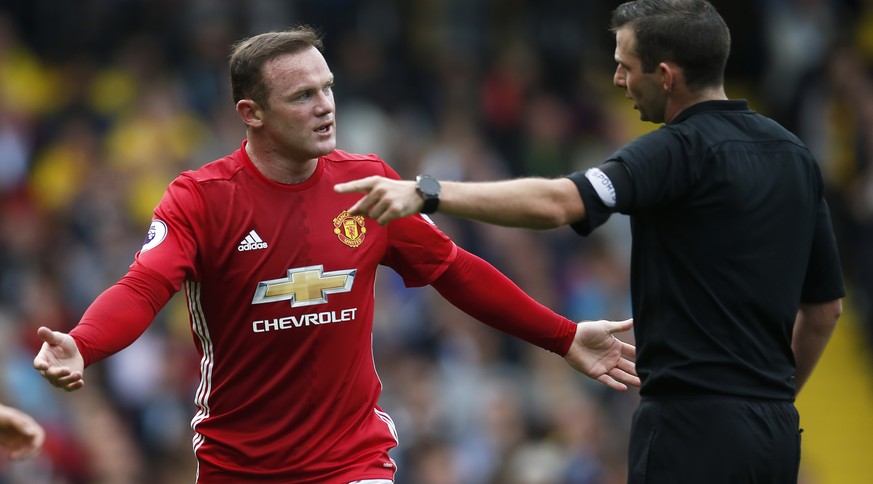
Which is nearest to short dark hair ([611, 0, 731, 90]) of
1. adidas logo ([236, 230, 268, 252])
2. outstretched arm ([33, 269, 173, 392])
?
adidas logo ([236, 230, 268, 252])

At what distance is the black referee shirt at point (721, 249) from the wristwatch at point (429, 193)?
54cm

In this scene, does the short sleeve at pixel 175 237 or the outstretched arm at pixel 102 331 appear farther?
the short sleeve at pixel 175 237

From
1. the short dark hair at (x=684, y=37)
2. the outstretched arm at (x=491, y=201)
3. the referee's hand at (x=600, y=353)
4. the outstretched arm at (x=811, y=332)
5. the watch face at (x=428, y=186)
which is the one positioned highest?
the short dark hair at (x=684, y=37)

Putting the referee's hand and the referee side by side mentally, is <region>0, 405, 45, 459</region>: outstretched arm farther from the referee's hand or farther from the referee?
the referee's hand

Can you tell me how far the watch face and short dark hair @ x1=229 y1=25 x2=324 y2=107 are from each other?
131 centimetres

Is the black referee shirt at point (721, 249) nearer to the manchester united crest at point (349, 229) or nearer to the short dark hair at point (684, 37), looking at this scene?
the short dark hair at point (684, 37)

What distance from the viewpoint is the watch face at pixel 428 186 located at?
16.8 ft

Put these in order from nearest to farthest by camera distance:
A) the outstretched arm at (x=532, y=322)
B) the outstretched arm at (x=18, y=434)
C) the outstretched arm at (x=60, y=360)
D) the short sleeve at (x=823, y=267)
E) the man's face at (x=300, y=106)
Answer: the outstretched arm at (x=18, y=434)
the outstretched arm at (x=60, y=360)
the short sleeve at (x=823, y=267)
the man's face at (x=300, y=106)
the outstretched arm at (x=532, y=322)

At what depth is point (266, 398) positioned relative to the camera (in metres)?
6.12

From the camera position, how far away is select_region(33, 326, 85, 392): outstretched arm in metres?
5.27

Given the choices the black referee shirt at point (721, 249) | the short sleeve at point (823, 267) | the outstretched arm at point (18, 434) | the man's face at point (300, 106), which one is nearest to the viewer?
the outstretched arm at point (18, 434)

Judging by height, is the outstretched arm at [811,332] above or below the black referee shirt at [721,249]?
below

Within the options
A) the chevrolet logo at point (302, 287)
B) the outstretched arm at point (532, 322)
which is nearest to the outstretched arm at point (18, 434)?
the chevrolet logo at point (302, 287)

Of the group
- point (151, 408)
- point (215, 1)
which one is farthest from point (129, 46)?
point (151, 408)
